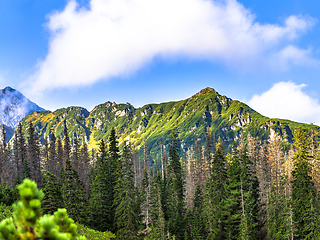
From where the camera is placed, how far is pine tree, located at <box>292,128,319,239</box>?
28.8 meters

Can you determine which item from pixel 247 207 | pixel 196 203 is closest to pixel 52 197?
pixel 247 207

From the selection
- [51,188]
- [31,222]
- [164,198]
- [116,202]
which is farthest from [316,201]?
[31,222]

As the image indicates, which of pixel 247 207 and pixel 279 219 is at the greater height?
pixel 247 207

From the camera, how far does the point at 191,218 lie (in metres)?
39.1

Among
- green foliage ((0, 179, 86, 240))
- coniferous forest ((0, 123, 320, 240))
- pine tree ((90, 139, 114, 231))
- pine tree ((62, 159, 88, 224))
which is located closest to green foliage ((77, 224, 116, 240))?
coniferous forest ((0, 123, 320, 240))

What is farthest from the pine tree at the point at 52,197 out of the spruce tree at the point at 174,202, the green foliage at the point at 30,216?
the green foliage at the point at 30,216

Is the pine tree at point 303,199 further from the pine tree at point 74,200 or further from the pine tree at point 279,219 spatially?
the pine tree at point 74,200

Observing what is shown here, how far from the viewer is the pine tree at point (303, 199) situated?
2878cm

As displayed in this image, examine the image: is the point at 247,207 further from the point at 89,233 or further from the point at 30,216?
the point at 30,216

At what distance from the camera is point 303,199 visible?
104ft

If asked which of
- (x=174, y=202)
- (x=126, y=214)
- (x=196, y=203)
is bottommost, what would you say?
(x=196, y=203)

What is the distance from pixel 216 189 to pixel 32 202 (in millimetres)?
39028

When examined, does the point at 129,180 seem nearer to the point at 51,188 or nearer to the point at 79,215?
the point at 79,215

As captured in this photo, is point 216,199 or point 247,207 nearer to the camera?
point 247,207
